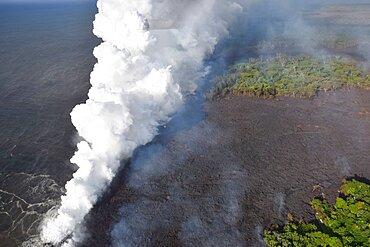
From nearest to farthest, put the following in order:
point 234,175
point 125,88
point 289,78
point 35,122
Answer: point 234,175, point 125,88, point 35,122, point 289,78

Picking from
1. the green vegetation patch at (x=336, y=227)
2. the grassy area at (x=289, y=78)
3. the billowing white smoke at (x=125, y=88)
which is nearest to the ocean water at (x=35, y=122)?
the billowing white smoke at (x=125, y=88)

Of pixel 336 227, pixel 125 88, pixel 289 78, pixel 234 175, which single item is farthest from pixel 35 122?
pixel 289 78

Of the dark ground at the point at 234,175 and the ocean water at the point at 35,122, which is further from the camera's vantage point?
the ocean water at the point at 35,122

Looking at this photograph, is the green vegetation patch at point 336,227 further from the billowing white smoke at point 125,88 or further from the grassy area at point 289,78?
the grassy area at point 289,78

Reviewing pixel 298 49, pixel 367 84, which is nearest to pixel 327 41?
pixel 298 49

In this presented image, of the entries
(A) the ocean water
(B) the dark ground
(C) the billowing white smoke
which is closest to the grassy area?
(B) the dark ground

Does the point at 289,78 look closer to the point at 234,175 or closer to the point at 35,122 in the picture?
the point at 234,175

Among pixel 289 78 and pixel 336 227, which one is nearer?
pixel 336 227
